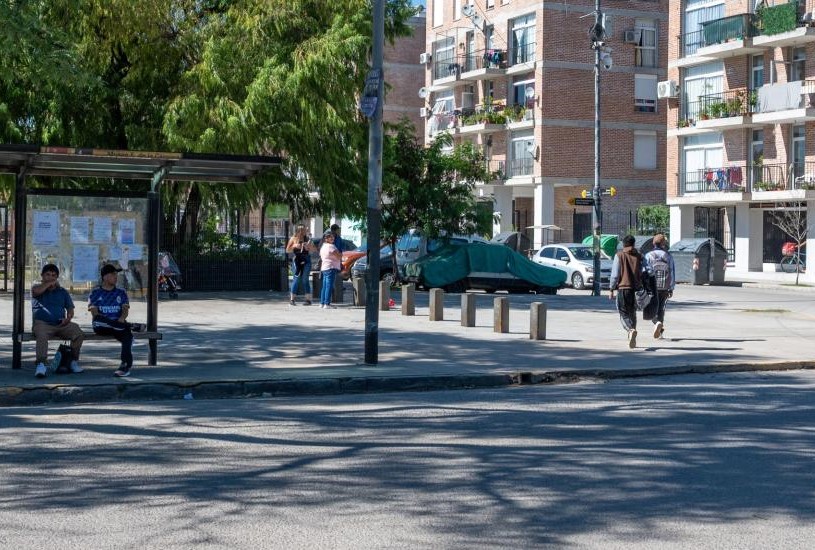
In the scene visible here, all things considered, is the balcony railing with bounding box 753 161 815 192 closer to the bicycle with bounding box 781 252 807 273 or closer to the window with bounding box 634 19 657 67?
the bicycle with bounding box 781 252 807 273

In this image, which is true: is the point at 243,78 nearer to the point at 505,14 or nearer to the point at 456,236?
the point at 456,236

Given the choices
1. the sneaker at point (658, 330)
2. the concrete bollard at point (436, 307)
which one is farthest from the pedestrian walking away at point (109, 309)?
the concrete bollard at point (436, 307)

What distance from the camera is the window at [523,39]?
57250 mm

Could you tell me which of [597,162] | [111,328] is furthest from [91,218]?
[597,162]

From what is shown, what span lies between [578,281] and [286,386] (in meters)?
26.4

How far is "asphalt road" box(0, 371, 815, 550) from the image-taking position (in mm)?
6387

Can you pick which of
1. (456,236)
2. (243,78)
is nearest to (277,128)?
(243,78)

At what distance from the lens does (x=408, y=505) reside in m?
7.02

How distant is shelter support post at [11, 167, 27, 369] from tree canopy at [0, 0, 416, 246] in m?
12.1

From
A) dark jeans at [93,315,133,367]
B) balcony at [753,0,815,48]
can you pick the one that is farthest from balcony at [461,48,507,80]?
dark jeans at [93,315,133,367]

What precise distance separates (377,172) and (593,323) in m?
8.59

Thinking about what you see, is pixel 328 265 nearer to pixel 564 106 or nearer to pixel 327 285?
pixel 327 285

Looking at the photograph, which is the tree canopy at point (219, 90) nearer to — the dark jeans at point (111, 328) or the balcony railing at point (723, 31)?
the dark jeans at point (111, 328)

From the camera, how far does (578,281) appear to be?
38531 millimetres
